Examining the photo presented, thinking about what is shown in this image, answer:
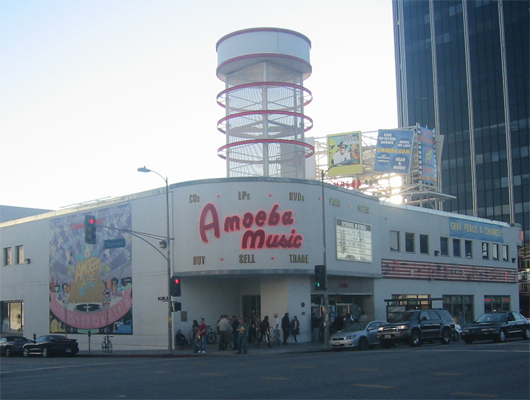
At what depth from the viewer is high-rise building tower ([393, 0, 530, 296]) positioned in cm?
11169

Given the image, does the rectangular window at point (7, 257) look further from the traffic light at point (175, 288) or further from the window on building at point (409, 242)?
the window on building at point (409, 242)

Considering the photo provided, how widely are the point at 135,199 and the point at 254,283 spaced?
8899 mm

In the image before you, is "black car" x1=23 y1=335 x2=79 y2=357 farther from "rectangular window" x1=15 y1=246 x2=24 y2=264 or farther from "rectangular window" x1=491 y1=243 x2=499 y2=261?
"rectangular window" x1=491 y1=243 x2=499 y2=261

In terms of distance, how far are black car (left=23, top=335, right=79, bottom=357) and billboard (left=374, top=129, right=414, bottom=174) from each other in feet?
99.3

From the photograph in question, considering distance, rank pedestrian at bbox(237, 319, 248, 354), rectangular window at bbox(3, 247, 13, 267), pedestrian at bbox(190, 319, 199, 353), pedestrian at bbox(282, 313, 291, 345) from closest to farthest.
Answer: pedestrian at bbox(237, 319, 248, 354), pedestrian at bbox(190, 319, 199, 353), pedestrian at bbox(282, 313, 291, 345), rectangular window at bbox(3, 247, 13, 267)

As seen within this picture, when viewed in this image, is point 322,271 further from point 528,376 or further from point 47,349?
point 528,376

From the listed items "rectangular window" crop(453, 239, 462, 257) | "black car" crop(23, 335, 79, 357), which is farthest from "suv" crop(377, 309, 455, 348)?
"rectangular window" crop(453, 239, 462, 257)

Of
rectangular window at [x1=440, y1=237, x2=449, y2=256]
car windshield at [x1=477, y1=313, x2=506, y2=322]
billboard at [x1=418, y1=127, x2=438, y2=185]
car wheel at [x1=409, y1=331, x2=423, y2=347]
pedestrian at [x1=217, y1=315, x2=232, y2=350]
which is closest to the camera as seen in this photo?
car wheel at [x1=409, y1=331, x2=423, y2=347]

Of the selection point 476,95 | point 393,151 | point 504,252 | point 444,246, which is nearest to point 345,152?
point 393,151

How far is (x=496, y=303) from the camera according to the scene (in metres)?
57.8

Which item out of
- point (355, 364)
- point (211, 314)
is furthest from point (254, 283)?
point (355, 364)

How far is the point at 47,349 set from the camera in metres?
35.6

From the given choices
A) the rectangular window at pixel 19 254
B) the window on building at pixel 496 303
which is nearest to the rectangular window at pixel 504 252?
the window on building at pixel 496 303

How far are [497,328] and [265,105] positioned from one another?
2039 cm
